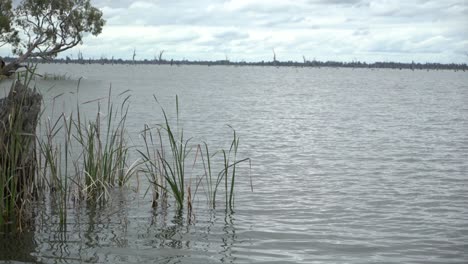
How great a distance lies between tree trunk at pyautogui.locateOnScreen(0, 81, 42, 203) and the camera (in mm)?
8125

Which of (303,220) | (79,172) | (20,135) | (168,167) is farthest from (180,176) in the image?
(20,135)

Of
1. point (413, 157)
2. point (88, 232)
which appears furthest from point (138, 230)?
point (413, 157)

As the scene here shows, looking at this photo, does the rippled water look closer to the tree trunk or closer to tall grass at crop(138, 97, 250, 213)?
tall grass at crop(138, 97, 250, 213)

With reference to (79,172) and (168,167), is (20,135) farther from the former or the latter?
(168,167)

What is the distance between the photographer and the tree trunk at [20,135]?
8125mm

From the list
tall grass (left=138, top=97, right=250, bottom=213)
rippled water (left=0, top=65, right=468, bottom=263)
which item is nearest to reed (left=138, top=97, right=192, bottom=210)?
tall grass (left=138, top=97, right=250, bottom=213)

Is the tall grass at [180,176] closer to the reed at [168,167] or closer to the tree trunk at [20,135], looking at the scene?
the reed at [168,167]

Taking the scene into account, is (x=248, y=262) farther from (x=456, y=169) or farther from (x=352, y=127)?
(x=352, y=127)

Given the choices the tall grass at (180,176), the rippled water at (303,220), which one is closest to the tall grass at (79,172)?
the tall grass at (180,176)

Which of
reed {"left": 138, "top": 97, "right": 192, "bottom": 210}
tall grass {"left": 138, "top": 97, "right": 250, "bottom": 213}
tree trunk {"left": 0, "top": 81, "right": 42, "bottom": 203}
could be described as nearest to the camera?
tree trunk {"left": 0, "top": 81, "right": 42, "bottom": 203}

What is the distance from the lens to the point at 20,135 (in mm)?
8250

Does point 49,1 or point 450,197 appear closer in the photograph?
point 450,197

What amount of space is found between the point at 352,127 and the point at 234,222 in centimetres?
1968

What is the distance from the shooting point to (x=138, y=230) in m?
9.23
